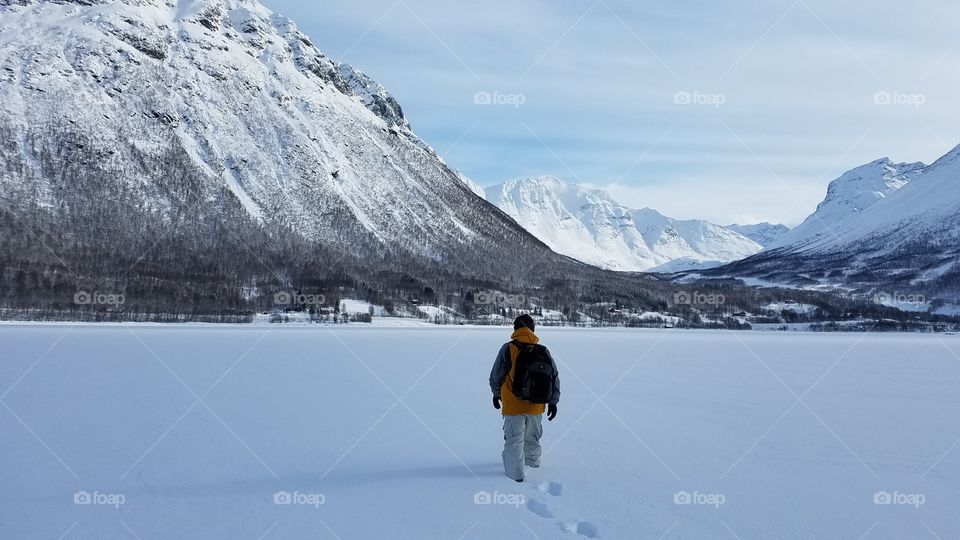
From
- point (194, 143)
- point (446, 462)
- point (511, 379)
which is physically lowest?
point (446, 462)

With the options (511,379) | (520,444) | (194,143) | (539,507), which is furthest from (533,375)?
(194,143)

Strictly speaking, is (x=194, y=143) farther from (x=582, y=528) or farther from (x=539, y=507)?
(x=582, y=528)

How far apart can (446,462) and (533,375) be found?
241cm

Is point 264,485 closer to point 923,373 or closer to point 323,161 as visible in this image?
point 923,373

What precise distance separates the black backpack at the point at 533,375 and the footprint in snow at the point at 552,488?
4.08 feet

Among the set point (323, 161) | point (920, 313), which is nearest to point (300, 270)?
point (323, 161)

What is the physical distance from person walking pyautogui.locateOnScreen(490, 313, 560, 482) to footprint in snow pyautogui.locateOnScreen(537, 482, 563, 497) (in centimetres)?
42

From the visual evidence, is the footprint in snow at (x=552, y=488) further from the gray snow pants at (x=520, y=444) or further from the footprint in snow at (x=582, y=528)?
the footprint in snow at (x=582, y=528)

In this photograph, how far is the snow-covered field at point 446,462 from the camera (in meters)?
8.20

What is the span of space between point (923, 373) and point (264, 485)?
34.6 meters

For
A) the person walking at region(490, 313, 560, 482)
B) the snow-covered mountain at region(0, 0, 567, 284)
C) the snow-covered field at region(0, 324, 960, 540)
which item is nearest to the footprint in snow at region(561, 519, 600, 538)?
the snow-covered field at region(0, 324, 960, 540)

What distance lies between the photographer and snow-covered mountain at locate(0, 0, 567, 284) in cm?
13812

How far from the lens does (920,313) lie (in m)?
161

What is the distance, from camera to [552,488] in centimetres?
972
